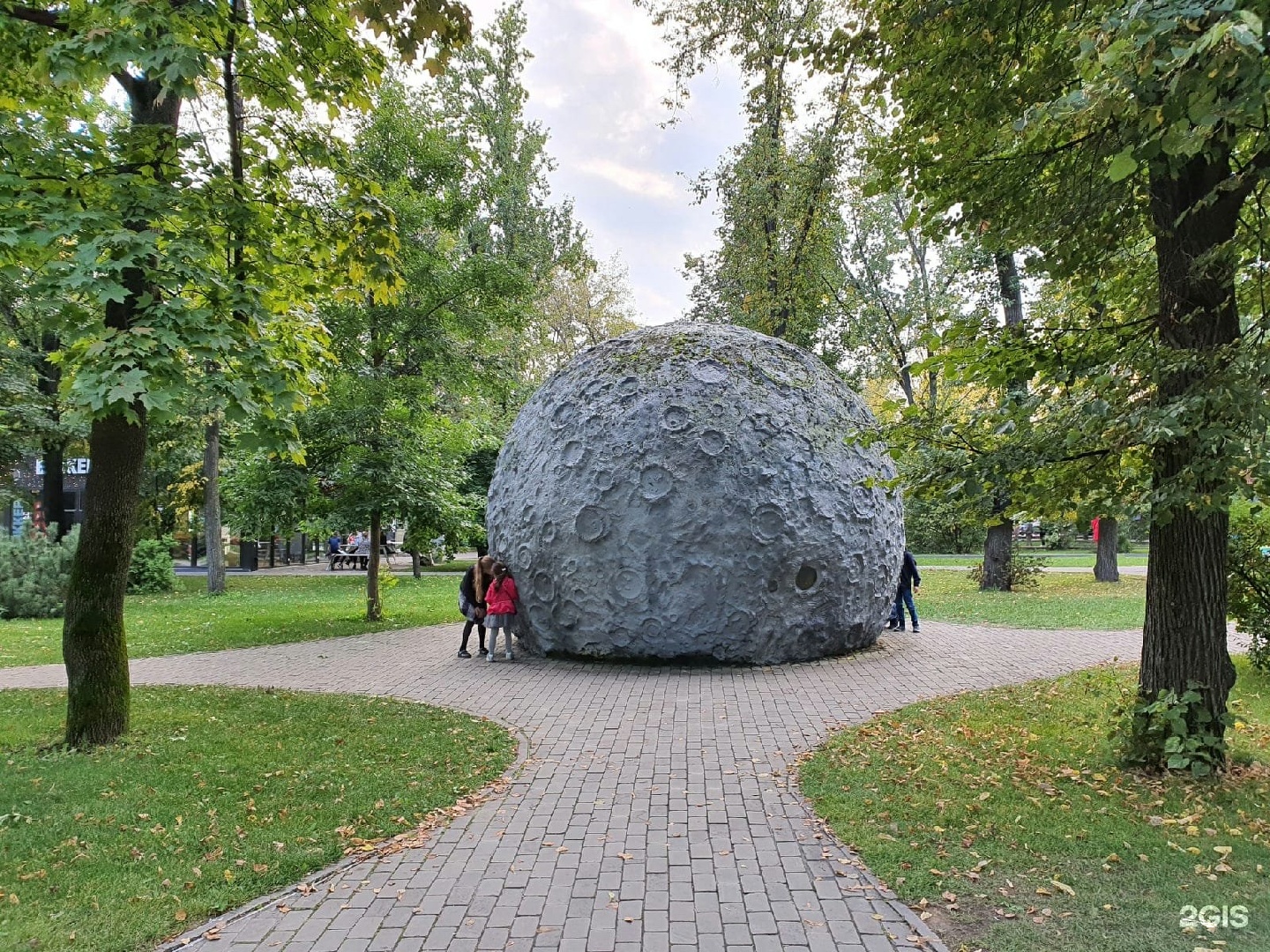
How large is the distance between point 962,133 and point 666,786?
17.9ft

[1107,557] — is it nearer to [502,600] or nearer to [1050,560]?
[1050,560]

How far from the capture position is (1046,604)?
15.6m

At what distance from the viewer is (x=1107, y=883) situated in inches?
154

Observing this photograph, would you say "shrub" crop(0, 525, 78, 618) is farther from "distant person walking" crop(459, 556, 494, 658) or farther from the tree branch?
the tree branch

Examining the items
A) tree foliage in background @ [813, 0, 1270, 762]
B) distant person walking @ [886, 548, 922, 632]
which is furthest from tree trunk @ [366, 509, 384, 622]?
tree foliage in background @ [813, 0, 1270, 762]

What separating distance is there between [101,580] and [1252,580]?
10.9 metres

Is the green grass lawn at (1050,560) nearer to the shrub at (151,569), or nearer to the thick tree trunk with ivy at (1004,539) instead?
the thick tree trunk with ivy at (1004,539)

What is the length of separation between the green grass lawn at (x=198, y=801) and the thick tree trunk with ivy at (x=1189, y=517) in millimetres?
4972

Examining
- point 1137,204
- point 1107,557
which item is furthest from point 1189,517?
point 1107,557

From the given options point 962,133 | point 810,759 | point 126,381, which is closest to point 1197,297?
point 962,133

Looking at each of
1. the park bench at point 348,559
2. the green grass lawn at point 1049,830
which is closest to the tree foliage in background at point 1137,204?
the green grass lawn at point 1049,830

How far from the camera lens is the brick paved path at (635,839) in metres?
3.57

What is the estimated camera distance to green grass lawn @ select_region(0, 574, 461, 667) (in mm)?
11938

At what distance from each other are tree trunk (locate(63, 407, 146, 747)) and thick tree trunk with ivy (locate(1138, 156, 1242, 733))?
7544mm
